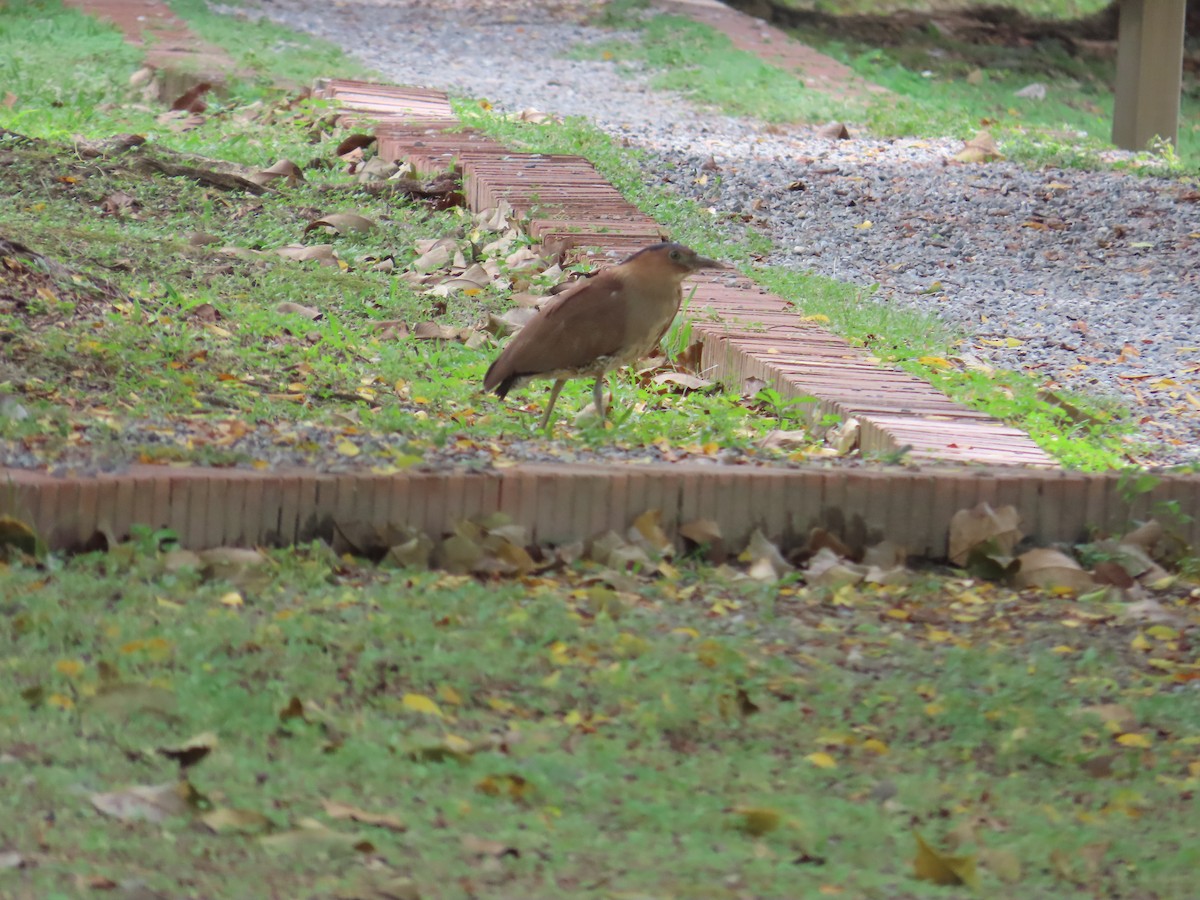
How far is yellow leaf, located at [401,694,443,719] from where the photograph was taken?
302 cm

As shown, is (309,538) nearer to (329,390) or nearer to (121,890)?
(329,390)

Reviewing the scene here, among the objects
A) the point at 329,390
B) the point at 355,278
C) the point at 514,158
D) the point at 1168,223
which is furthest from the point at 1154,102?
the point at 329,390

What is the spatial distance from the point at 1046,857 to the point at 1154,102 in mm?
9313

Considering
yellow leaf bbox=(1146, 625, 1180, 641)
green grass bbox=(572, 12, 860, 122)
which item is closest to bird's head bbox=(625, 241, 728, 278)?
yellow leaf bbox=(1146, 625, 1180, 641)

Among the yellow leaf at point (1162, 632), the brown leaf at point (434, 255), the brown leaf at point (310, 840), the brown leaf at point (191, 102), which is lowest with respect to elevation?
the yellow leaf at point (1162, 632)

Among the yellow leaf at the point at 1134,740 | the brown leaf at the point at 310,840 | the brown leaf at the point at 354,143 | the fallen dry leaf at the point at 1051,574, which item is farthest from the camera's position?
the brown leaf at the point at 354,143

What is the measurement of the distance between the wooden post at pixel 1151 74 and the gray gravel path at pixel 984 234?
60.9 inches

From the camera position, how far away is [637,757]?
2.96 meters

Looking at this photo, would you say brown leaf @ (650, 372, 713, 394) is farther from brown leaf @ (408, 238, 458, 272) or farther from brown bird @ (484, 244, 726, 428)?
brown leaf @ (408, 238, 458, 272)

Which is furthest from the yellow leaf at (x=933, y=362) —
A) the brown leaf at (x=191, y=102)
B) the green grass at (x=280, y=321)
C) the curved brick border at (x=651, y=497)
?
the brown leaf at (x=191, y=102)

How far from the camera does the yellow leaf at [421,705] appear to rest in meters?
3.02

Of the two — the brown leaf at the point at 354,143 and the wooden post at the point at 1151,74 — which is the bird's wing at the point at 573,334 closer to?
the brown leaf at the point at 354,143

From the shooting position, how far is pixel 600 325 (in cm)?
468

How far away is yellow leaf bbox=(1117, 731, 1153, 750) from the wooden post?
28.4ft
